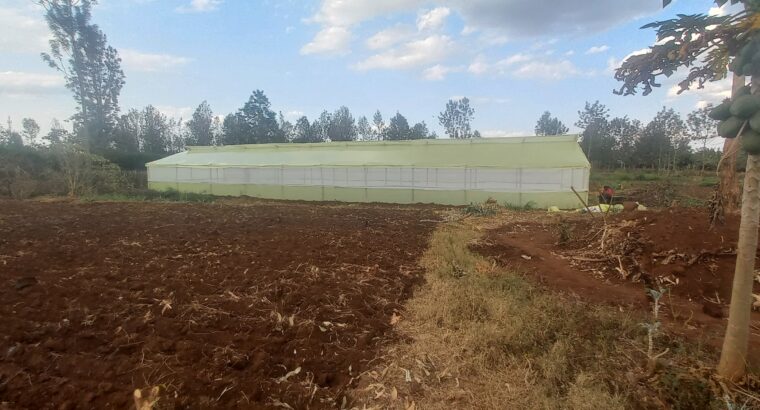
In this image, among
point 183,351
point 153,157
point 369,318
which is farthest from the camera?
point 153,157

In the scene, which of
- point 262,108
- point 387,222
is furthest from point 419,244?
point 262,108

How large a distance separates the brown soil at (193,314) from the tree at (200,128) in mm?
44551

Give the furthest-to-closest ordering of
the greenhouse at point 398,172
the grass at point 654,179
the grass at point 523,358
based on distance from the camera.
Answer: the grass at point 654,179, the greenhouse at point 398,172, the grass at point 523,358

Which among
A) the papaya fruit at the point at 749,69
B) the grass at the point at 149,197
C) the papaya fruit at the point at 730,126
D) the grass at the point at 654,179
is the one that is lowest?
the grass at the point at 149,197

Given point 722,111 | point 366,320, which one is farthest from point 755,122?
point 366,320

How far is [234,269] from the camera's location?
255 inches

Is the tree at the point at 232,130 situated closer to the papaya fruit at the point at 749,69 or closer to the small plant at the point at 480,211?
the small plant at the point at 480,211

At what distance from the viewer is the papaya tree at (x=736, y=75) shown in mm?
2014

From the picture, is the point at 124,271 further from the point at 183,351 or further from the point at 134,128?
the point at 134,128

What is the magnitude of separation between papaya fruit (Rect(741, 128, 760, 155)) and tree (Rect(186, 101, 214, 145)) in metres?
55.0

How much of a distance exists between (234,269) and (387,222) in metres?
6.74

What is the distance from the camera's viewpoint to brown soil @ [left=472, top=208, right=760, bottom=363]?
498 centimetres

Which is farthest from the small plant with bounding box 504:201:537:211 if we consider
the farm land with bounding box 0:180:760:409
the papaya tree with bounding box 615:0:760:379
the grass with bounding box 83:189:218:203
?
the papaya tree with bounding box 615:0:760:379

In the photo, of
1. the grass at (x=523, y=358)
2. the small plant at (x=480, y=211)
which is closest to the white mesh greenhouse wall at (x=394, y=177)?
the small plant at (x=480, y=211)
